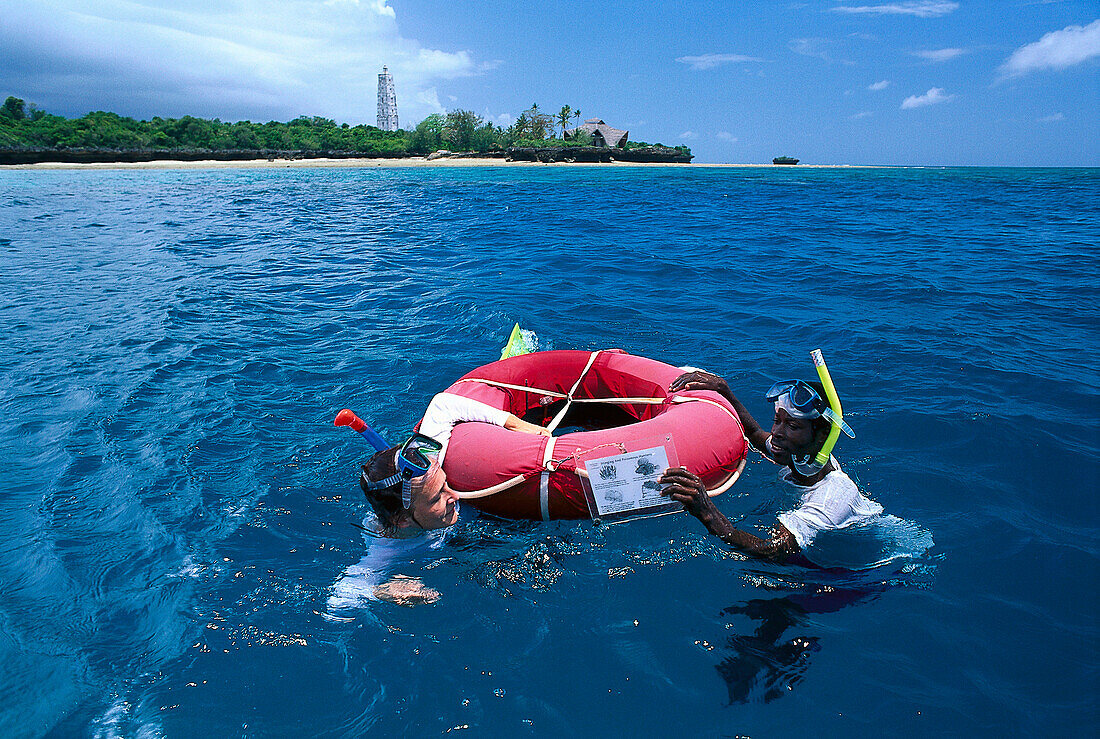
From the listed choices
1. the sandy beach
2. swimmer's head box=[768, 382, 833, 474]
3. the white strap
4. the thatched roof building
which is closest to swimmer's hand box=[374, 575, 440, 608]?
the white strap

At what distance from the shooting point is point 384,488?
323cm

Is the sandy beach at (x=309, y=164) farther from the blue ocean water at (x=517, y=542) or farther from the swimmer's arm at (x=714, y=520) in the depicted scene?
the swimmer's arm at (x=714, y=520)

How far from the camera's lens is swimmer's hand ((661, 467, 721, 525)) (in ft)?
9.60

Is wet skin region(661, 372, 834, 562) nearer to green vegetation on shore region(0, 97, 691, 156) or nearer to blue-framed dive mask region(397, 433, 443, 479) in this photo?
blue-framed dive mask region(397, 433, 443, 479)

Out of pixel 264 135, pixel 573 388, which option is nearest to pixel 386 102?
pixel 264 135

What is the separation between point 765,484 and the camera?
171 inches

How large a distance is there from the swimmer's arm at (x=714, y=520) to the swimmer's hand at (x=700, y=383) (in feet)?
5.14

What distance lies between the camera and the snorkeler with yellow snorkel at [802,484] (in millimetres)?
2947

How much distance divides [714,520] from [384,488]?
1.74m

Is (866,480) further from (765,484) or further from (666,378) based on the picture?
(666,378)

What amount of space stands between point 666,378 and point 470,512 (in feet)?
6.18

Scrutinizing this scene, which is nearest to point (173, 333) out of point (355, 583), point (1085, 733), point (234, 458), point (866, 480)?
point (234, 458)

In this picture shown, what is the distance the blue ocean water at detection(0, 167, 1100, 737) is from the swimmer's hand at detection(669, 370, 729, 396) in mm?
725

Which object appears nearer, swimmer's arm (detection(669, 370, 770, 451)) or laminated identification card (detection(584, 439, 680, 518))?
laminated identification card (detection(584, 439, 680, 518))
